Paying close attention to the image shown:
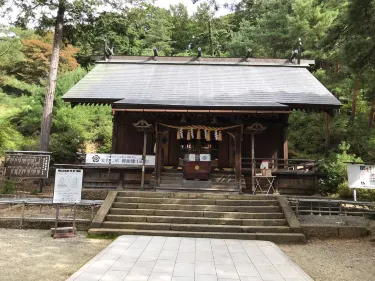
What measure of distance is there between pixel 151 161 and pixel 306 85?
8.58m

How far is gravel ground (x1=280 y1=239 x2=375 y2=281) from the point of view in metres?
4.93

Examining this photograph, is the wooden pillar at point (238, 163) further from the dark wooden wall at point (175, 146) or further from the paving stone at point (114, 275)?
the paving stone at point (114, 275)

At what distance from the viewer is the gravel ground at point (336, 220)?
7.65 m

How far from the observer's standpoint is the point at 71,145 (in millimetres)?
15820

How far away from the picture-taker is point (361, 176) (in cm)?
875

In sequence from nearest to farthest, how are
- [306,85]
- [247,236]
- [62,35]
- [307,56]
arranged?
[247,236]
[306,85]
[62,35]
[307,56]

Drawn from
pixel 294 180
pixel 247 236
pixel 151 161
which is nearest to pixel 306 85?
pixel 294 180

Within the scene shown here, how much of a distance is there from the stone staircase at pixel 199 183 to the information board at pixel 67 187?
3.51 meters

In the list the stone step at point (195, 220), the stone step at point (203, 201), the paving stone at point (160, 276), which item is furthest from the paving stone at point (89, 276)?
the stone step at point (203, 201)

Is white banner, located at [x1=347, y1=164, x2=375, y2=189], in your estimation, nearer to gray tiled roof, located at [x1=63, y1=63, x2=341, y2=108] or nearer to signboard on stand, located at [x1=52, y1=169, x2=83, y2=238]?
gray tiled roof, located at [x1=63, y1=63, x2=341, y2=108]

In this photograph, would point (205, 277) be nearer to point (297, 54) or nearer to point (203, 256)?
point (203, 256)

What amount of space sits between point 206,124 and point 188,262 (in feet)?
21.5

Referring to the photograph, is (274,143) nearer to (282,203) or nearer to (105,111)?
(282,203)

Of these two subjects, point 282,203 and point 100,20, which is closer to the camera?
point 282,203
